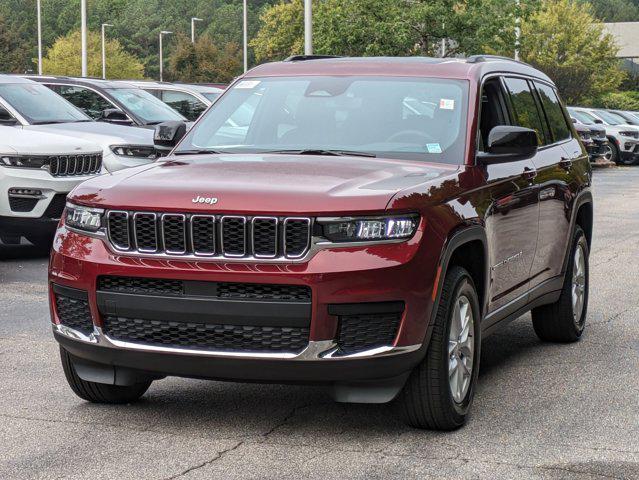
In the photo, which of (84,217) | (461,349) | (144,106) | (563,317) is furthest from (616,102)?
(84,217)

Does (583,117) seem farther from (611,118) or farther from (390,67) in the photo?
(390,67)

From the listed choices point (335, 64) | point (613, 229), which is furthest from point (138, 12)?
point (335, 64)

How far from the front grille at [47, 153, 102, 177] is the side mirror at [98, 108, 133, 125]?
3.03 metres

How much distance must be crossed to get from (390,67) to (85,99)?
11.7m

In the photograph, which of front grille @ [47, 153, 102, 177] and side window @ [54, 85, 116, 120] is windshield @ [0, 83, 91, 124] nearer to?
front grille @ [47, 153, 102, 177]

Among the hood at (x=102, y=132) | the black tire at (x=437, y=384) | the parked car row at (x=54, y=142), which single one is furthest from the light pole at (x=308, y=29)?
the black tire at (x=437, y=384)

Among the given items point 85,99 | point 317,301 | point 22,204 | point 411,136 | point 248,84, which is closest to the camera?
point 317,301

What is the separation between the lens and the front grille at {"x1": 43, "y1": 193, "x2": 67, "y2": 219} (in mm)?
13164

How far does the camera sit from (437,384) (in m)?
5.87

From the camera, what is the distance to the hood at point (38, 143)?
43.4ft

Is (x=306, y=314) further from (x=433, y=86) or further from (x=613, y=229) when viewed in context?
(x=613, y=229)

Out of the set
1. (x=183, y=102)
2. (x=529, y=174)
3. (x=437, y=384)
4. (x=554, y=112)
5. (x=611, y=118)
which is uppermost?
(x=554, y=112)

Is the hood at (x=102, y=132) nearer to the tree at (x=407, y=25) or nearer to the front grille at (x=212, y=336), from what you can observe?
the front grille at (x=212, y=336)

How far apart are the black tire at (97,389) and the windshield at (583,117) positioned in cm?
3257
